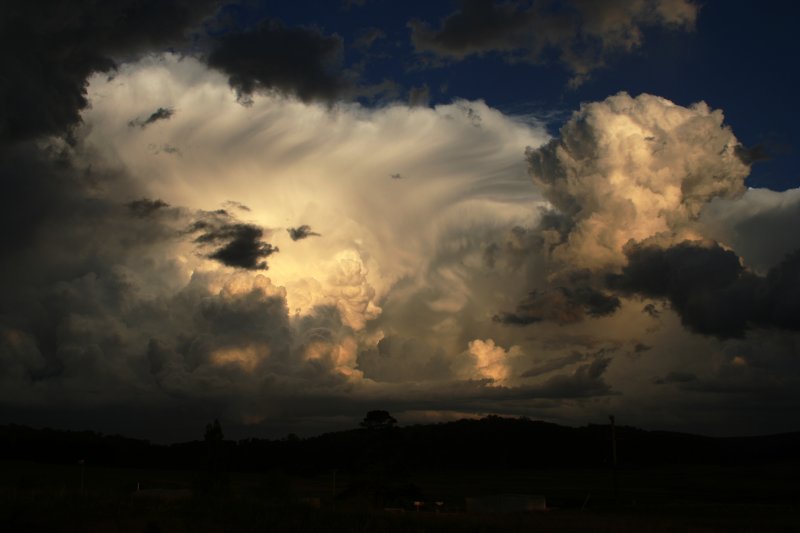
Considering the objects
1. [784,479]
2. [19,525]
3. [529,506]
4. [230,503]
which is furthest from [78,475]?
[784,479]

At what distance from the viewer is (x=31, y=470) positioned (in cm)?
13988

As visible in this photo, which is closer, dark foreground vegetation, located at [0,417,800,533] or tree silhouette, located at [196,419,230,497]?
dark foreground vegetation, located at [0,417,800,533]

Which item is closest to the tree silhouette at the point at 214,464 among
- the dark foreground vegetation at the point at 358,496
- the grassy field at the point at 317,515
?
the dark foreground vegetation at the point at 358,496

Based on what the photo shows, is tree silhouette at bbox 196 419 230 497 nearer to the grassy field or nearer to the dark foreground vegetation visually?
the dark foreground vegetation

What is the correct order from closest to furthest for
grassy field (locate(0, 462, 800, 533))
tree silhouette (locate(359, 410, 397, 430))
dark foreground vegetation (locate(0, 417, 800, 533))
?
grassy field (locate(0, 462, 800, 533)) < dark foreground vegetation (locate(0, 417, 800, 533)) < tree silhouette (locate(359, 410, 397, 430))

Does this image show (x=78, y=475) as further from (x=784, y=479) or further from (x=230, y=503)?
(x=784, y=479)

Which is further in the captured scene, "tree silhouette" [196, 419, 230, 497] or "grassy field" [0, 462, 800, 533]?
"tree silhouette" [196, 419, 230, 497]

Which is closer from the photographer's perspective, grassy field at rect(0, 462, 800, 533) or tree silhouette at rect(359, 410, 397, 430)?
grassy field at rect(0, 462, 800, 533)

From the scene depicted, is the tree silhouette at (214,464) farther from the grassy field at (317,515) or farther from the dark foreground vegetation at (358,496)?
the grassy field at (317,515)

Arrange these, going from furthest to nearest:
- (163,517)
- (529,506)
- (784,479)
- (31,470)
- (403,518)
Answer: (784,479)
(31,470)
(529,506)
(403,518)
(163,517)

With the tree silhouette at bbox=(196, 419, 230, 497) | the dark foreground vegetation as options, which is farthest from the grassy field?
the tree silhouette at bbox=(196, 419, 230, 497)

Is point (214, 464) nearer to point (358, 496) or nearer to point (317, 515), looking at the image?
point (358, 496)

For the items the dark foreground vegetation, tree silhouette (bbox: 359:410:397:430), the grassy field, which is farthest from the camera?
tree silhouette (bbox: 359:410:397:430)

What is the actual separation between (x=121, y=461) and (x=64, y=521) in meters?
156
